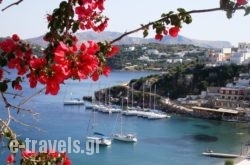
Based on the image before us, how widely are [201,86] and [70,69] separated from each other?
36.4m

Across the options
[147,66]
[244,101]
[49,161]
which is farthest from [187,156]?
[147,66]

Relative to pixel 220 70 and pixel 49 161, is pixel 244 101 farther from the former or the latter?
pixel 49 161

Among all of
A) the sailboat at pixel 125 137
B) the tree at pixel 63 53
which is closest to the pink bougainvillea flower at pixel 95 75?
the tree at pixel 63 53

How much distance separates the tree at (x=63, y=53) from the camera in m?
1.04

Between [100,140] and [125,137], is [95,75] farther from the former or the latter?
[125,137]

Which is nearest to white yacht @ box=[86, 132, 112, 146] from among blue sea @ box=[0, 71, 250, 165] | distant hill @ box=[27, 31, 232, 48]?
blue sea @ box=[0, 71, 250, 165]

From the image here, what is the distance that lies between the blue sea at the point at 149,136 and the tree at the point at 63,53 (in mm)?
13422

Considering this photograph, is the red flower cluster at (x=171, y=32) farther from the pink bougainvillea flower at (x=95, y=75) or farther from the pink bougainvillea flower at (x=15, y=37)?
the pink bougainvillea flower at (x=15, y=37)

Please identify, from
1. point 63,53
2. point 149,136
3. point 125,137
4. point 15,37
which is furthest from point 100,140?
point 63,53

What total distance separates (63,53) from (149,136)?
75.0ft

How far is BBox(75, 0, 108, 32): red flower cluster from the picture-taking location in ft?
3.96

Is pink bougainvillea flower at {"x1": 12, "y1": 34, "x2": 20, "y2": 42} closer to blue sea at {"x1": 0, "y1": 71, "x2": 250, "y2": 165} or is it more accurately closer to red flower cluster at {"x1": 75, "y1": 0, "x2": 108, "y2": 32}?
red flower cluster at {"x1": 75, "y1": 0, "x2": 108, "y2": 32}

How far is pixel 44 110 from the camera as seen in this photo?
1312 inches

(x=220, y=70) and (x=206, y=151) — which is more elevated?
(x=220, y=70)
